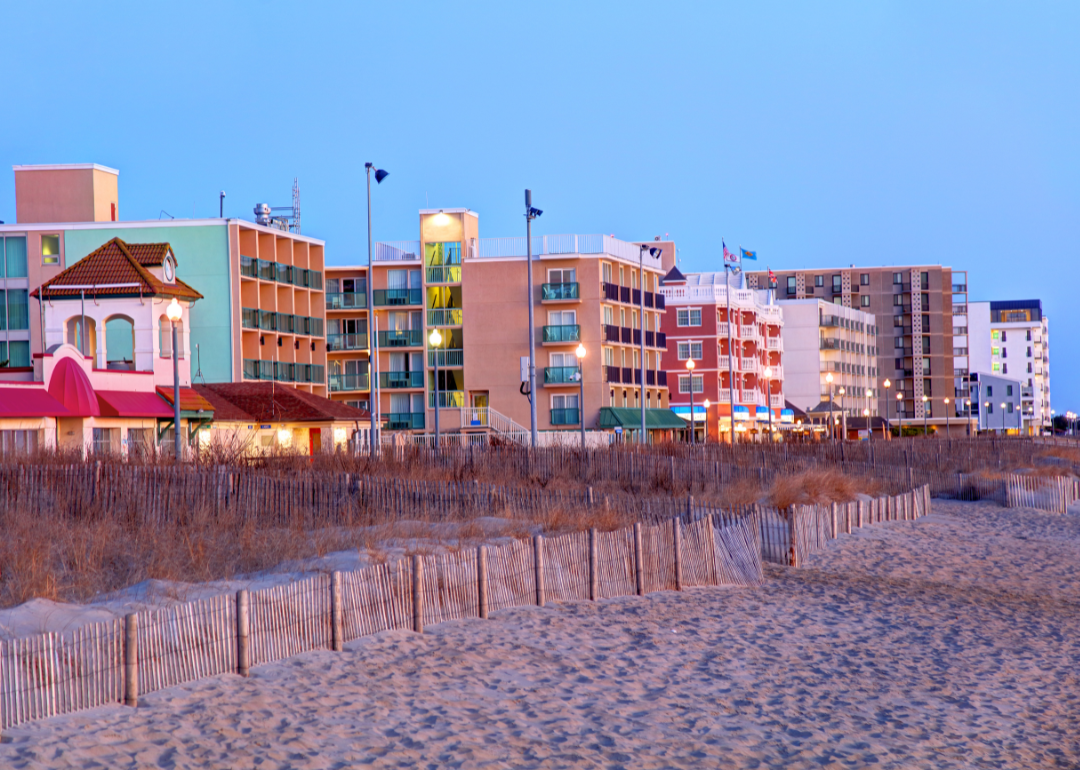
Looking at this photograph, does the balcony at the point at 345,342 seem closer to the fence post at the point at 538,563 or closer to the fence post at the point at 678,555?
the fence post at the point at 678,555

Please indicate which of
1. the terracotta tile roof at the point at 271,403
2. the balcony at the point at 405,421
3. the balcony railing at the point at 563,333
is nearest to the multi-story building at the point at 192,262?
the terracotta tile roof at the point at 271,403

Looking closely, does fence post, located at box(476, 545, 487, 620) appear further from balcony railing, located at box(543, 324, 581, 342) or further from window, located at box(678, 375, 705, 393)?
window, located at box(678, 375, 705, 393)

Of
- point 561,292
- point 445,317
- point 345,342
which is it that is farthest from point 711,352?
point 345,342

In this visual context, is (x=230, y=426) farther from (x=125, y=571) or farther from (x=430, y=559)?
(x=430, y=559)

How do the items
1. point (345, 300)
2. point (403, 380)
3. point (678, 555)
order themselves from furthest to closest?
point (345, 300) → point (403, 380) → point (678, 555)

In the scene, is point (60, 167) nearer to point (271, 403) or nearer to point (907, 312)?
point (271, 403)

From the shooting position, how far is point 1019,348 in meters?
186

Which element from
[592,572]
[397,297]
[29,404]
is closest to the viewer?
[592,572]

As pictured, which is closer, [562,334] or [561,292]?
[562,334]

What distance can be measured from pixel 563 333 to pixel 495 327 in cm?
407

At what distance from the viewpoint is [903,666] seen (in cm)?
1455

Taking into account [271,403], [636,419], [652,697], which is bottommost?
[652,697]

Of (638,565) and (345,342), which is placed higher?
(345,342)

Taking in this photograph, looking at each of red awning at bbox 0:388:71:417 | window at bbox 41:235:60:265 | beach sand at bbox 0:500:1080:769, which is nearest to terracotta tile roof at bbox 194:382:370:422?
red awning at bbox 0:388:71:417
